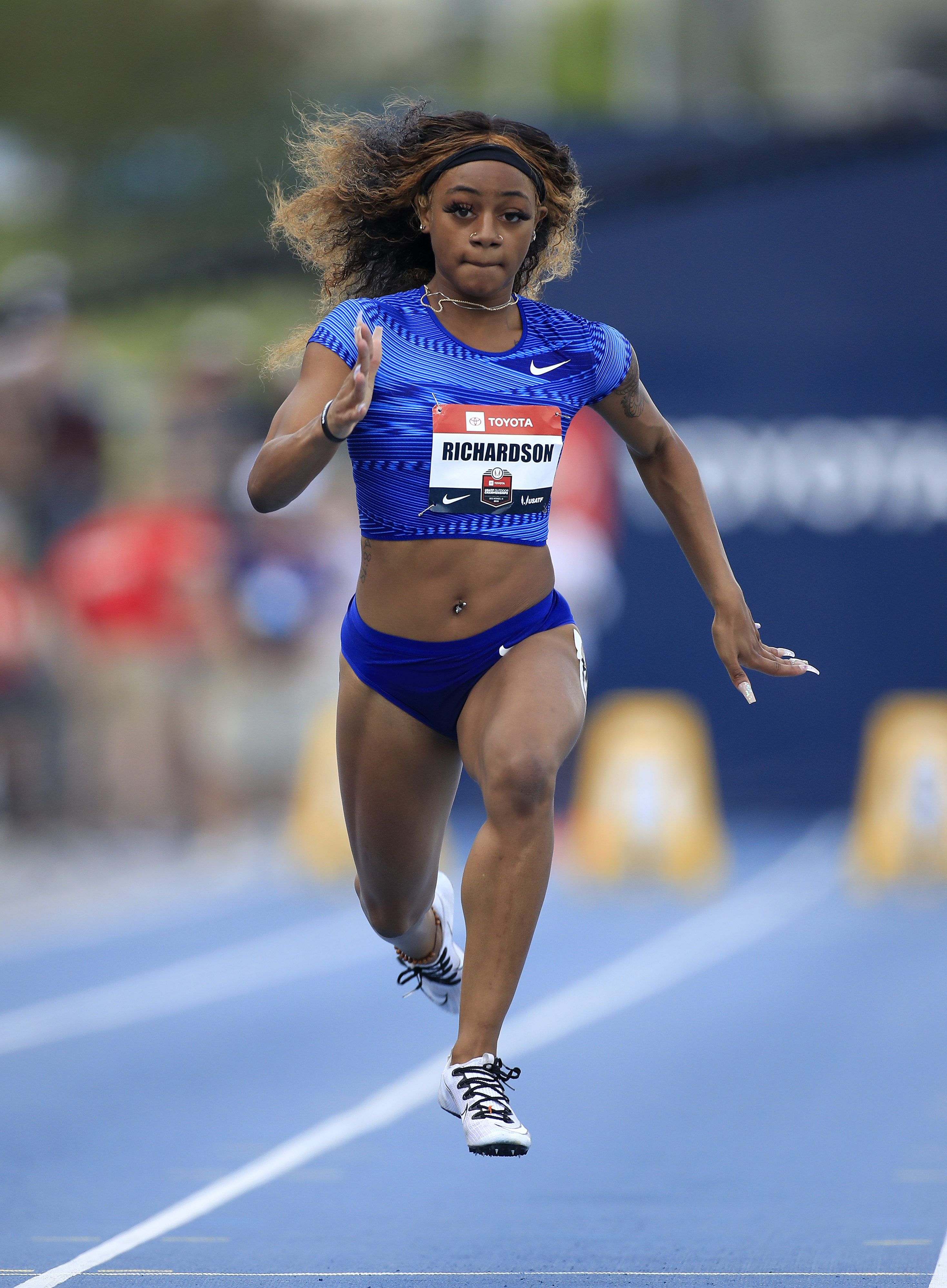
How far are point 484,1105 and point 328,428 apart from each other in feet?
4.95

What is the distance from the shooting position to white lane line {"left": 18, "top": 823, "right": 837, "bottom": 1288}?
17.2ft

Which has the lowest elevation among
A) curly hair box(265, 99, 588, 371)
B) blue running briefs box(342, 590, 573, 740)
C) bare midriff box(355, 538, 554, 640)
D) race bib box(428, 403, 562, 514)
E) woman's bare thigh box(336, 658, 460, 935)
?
woman's bare thigh box(336, 658, 460, 935)

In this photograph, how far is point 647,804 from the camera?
525 inches

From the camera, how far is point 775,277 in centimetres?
1672

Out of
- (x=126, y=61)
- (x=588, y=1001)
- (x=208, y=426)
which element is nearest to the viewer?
(x=588, y=1001)

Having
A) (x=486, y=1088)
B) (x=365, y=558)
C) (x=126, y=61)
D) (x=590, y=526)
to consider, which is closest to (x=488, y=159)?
(x=365, y=558)

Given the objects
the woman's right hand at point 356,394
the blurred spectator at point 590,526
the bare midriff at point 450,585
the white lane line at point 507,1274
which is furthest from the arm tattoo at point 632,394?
the blurred spectator at point 590,526

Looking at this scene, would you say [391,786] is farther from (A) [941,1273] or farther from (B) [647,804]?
(B) [647,804]

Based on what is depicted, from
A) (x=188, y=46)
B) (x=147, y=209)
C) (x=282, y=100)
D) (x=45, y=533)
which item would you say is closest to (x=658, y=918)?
(x=45, y=533)

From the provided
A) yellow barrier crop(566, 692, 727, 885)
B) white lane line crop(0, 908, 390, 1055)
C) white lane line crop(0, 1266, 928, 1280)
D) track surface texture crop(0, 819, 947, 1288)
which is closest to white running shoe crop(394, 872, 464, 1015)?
track surface texture crop(0, 819, 947, 1288)

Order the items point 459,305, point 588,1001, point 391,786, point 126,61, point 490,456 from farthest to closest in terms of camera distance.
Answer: point 126,61, point 588,1001, point 391,786, point 459,305, point 490,456

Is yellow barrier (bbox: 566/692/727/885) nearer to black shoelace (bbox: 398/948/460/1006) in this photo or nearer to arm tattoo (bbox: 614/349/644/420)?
black shoelace (bbox: 398/948/460/1006)

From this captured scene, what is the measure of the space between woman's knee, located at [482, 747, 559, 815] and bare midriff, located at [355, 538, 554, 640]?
1.39ft

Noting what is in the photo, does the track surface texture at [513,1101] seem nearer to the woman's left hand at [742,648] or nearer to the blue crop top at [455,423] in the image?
the woman's left hand at [742,648]
